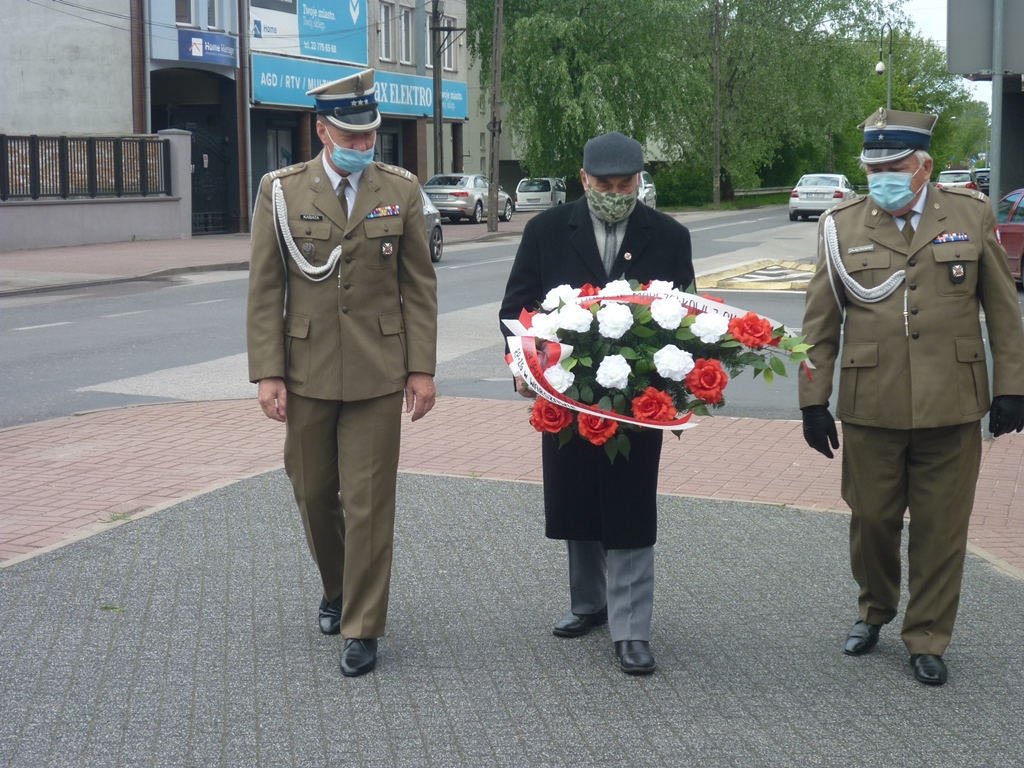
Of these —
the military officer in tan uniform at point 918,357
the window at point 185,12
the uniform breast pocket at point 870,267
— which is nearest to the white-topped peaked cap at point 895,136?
the military officer in tan uniform at point 918,357

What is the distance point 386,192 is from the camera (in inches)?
186


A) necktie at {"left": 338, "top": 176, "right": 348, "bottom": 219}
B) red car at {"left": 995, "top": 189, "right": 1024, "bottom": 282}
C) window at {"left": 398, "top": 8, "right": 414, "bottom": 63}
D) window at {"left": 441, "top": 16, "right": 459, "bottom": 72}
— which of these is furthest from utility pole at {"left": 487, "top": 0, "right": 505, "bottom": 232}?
necktie at {"left": 338, "top": 176, "right": 348, "bottom": 219}

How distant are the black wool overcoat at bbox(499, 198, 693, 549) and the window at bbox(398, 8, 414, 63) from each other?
41.2 meters

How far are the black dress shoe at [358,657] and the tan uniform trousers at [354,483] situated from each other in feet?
0.12

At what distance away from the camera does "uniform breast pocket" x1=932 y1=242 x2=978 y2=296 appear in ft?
14.9

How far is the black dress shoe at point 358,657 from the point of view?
4.57 m

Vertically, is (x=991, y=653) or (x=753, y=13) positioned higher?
(x=753, y=13)

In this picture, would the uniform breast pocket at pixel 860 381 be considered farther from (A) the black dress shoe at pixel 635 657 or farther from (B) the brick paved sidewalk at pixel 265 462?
(B) the brick paved sidewalk at pixel 265 462

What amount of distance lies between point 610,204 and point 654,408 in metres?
0.75

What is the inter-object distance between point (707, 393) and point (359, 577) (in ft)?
4.44

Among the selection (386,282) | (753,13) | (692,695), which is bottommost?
(692,695)

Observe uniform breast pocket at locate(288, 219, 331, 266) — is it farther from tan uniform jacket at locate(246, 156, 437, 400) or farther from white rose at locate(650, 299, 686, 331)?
white rose at locate(650, 299, 686, 331)

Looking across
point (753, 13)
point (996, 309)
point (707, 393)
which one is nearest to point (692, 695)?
point (707, 393)

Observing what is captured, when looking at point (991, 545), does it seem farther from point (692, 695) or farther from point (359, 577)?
point (359, 577)
